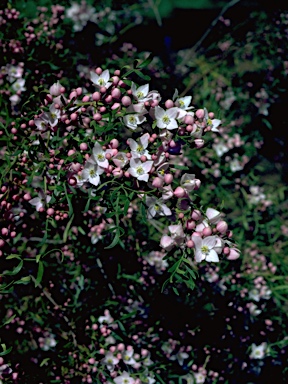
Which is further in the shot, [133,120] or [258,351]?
[258,351]

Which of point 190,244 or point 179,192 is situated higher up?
point 179,192

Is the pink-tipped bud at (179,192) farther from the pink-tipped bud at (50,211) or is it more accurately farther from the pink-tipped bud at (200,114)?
the pink-tipped bud at (50,211)

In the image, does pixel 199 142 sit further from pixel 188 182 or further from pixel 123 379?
pixel 123 379

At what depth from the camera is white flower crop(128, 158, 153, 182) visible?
5.04 ft

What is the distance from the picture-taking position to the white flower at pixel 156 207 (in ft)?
5.17

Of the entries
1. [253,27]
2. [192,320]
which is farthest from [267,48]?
[192,320]

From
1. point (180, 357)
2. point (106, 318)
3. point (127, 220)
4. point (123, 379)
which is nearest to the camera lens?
point (123, 379)

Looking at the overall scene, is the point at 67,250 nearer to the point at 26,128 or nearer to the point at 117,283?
the point at 117,283

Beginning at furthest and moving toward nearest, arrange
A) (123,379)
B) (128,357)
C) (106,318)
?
(106,318) → (128,357) → (123,379)

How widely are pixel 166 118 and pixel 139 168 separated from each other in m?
0.19

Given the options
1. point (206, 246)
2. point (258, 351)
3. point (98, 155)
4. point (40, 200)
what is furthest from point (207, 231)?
point (258, 351)

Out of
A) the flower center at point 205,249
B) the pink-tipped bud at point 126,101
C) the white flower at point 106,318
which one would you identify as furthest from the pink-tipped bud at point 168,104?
the white flower at point 106,318

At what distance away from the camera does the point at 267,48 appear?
131 inches

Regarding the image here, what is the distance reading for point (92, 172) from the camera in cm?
160
